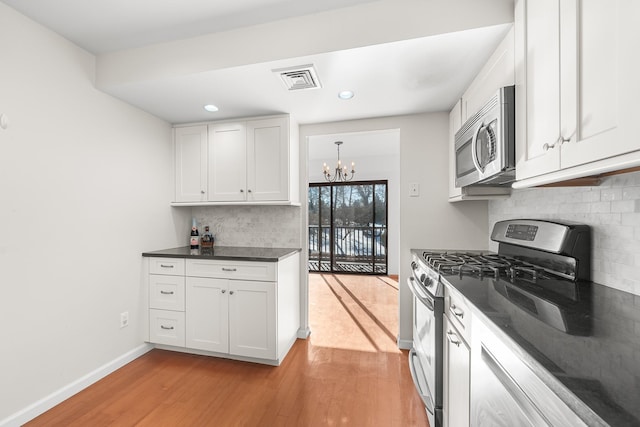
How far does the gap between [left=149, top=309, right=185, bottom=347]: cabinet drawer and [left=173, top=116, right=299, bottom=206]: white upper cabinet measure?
3.44ft

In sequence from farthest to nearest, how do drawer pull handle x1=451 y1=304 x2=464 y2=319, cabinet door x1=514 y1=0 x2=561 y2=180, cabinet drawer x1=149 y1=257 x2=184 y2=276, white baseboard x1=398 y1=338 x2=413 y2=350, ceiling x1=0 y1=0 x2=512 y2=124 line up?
white baseboard x1=398 y1=338 x2=413 y2=350, cabinet drawer x1=149 y1=257 x2=184 y2=276, ceiling x1=0 y1=0 x2=512 y2=124, drawer pull handle x1=451 y1=304 x2=464 y2=319, cabinet door x1=514 y1=0 x2=561 y2=180

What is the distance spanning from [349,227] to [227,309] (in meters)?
3.70

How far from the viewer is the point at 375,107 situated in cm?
236

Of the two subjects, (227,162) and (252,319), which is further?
(227,162)

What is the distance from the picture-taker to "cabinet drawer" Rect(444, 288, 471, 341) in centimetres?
110

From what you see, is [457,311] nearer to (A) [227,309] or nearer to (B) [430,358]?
(B) [430,358]

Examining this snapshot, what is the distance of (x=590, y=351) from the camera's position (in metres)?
0.65

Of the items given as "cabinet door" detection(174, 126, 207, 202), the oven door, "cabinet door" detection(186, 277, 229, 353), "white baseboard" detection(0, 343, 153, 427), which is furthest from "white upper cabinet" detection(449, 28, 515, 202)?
"white baseboard" detection(0, 343, 153, 427)

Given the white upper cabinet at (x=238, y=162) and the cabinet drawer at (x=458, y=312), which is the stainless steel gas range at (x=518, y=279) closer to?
the cabinet drawer at (x=458, y=312)

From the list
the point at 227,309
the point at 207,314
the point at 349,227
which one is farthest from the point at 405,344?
the point at 349,227

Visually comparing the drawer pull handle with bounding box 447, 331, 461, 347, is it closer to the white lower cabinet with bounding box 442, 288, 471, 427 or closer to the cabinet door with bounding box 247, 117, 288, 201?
the white lower cabinet with bounding box 442, 288, 471, 427

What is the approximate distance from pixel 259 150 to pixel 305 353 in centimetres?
190

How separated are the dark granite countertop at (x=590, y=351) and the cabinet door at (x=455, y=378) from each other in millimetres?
281

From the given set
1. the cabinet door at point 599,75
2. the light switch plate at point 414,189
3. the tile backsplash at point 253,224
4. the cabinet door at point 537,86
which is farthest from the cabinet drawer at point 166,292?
the cabinet door at point 599,75
